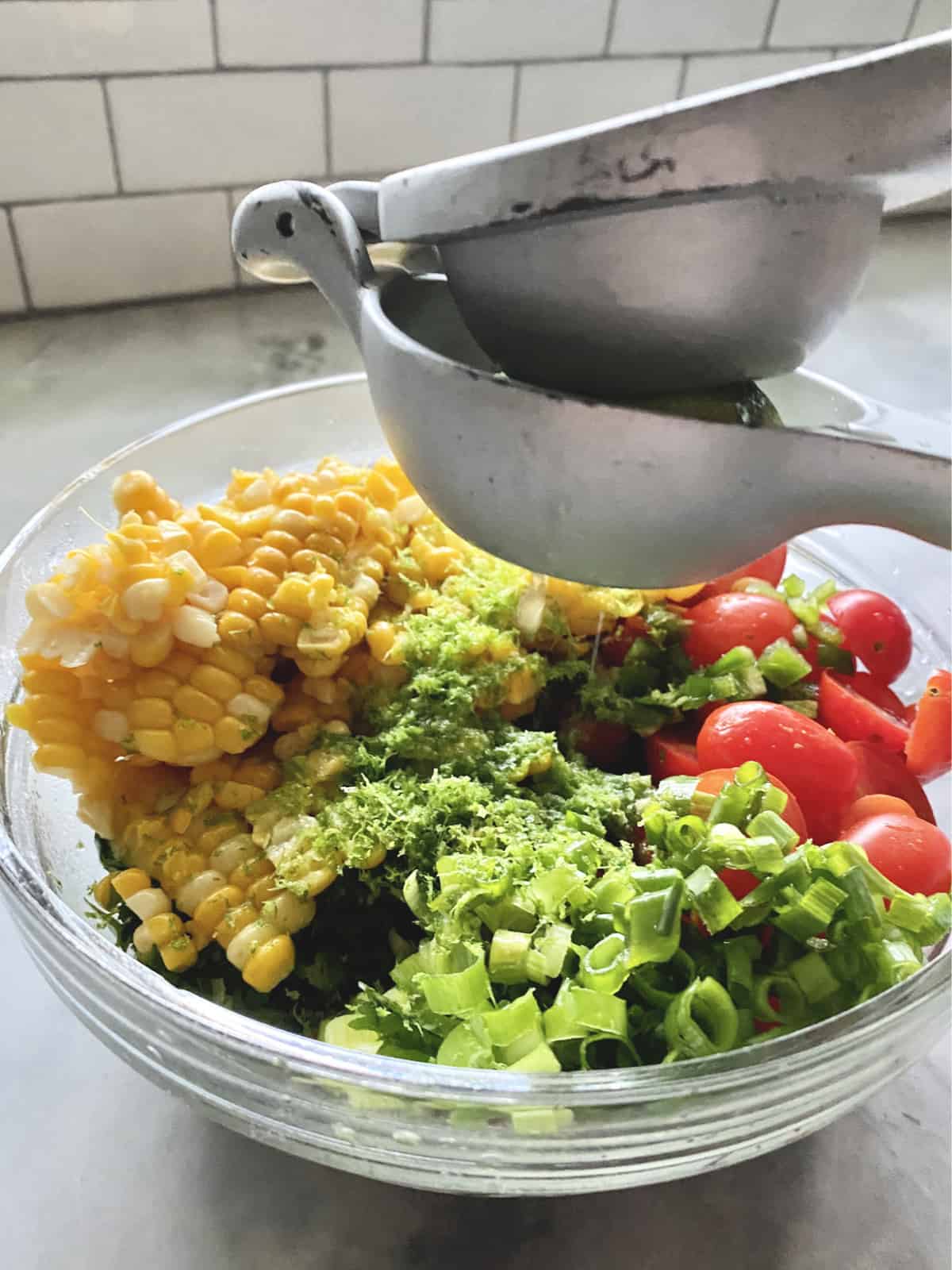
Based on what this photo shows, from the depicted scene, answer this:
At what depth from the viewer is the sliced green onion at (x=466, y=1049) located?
1.52 feet

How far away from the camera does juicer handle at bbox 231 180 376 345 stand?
1.47ft

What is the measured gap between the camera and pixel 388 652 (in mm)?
662

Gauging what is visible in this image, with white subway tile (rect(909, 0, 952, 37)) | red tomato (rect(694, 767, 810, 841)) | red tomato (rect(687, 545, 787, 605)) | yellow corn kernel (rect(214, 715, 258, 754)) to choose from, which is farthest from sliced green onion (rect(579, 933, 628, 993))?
white subway tile (rect(909, 0, 952, 37))

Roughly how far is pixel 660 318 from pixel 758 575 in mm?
471

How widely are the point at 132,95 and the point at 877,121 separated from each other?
3.40ft

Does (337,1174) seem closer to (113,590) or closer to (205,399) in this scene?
(113,590)

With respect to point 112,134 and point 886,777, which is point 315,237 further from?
point 112,134

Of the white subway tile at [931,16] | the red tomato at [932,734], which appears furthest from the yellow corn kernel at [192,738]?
the white subway tile at [931,16]

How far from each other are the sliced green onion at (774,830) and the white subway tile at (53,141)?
1.01 meters

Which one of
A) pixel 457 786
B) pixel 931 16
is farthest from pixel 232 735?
pixel 931 16

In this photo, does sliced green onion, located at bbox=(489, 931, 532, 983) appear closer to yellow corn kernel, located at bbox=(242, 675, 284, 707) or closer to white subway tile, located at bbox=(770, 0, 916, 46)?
yellow corn kernel, located at bbox=(242, 675, 284, 707)

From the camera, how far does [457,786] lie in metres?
0.60

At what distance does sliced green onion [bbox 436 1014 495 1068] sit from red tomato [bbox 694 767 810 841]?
18cm

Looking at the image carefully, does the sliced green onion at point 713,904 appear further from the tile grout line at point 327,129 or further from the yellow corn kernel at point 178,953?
the tile grout line at point 327,129
